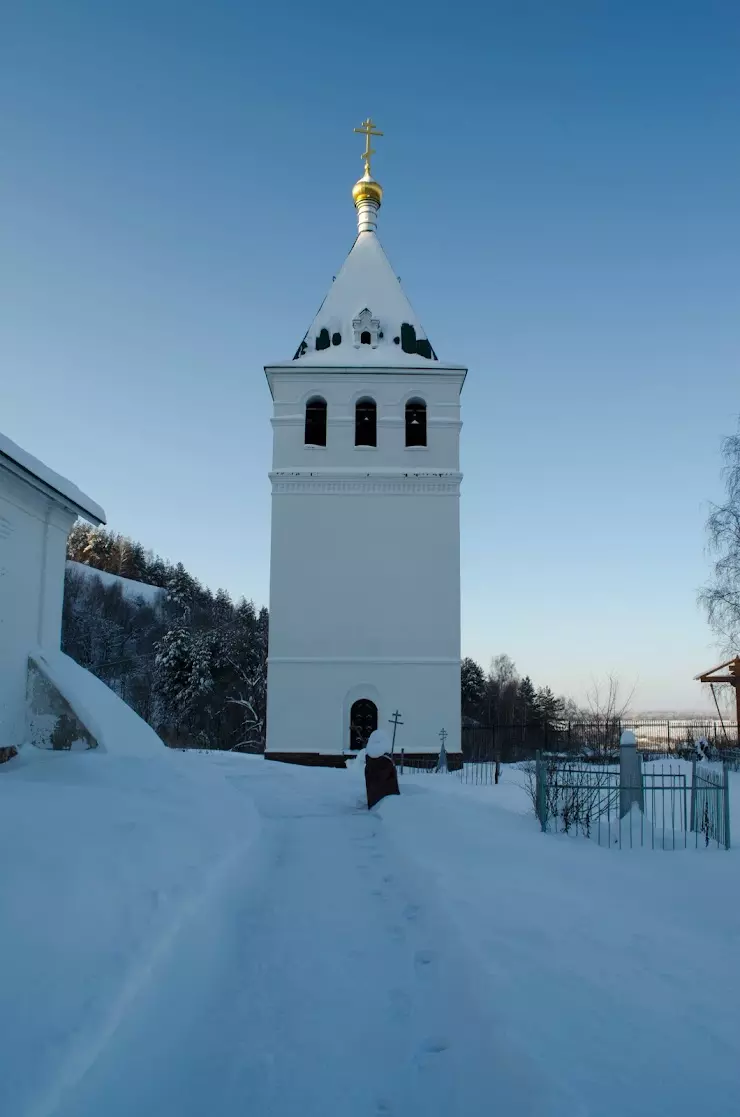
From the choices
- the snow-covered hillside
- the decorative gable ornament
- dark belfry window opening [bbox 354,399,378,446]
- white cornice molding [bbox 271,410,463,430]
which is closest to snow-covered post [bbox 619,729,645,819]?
white cornice molding [bbox 271,410,463,430]

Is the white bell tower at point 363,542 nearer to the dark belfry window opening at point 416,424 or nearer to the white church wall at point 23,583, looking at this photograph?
the dark belfry window opening at point 416,424

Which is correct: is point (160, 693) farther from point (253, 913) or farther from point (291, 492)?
point (253, 913)

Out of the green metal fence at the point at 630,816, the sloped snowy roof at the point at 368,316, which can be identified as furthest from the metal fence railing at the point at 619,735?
the sloped snowy roof at the point at 368,316

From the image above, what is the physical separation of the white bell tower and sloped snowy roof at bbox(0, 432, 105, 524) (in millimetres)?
15930

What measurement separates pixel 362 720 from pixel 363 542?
531cm

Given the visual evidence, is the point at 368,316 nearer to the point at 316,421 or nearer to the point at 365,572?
the point at 316,421

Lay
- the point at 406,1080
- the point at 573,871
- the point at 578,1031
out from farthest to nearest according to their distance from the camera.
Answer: the point at 573,871 → the point at 578,1031 → the point at 406,1080

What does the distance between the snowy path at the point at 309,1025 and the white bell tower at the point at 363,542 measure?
18559 millimetres

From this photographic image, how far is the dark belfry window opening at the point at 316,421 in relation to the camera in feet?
90.1

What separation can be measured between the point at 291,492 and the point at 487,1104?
945 inches

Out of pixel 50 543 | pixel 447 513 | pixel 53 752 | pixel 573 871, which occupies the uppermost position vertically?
pixel 447 513

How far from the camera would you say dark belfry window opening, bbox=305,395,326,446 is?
27.5 metres

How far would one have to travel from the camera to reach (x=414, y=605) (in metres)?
25.8

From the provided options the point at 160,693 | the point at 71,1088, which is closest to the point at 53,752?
the point at 71,1088
